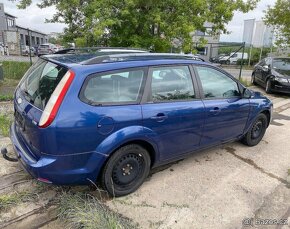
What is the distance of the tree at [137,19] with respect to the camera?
270 inches

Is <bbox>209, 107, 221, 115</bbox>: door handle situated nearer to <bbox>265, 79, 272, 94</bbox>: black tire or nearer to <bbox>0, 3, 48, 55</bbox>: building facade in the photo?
<bbox>265, 79, 272, 94</bbox>: black tire

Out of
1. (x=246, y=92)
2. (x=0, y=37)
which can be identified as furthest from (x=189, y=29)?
(x=0, y=37)

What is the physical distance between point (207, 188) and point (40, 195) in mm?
2022

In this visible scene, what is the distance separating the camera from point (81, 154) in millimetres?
2711

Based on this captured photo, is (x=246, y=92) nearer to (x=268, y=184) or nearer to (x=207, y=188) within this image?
(x=268, y=184)

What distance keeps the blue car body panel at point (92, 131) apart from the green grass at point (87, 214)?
25 centimetres

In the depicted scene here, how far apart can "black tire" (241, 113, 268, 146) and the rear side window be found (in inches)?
99.8

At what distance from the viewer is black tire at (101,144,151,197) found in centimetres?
297

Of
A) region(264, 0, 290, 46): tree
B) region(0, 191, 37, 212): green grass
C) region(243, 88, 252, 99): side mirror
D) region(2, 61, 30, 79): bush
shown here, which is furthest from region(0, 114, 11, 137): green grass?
region(264, 0, 290, 46): tree

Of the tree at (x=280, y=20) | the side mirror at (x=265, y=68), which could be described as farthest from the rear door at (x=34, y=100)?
the tree at (x=280, y=20)

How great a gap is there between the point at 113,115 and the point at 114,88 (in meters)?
0.33

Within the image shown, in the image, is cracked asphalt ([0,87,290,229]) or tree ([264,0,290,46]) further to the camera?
tree ([264,0,290,46])

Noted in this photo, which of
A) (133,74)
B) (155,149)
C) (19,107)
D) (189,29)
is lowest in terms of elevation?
(155,149)

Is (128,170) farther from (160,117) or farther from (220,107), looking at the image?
(220,107)
